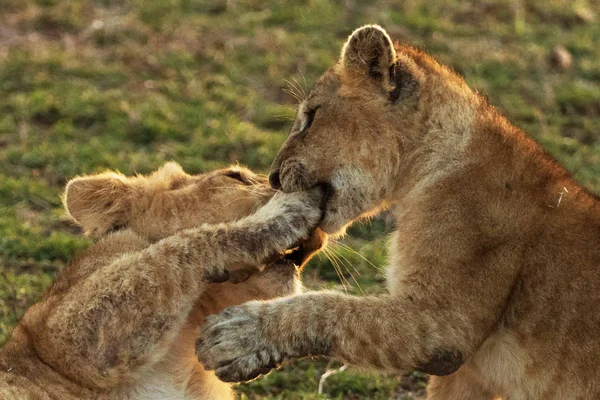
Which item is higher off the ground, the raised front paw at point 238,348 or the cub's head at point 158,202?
the cub's head at point 158,202

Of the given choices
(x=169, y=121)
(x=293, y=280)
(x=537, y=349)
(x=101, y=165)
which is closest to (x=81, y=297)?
(x=293, y=280)

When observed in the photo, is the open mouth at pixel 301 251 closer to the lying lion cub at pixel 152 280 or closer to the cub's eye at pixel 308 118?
the lying lion cub at pixel 152 280

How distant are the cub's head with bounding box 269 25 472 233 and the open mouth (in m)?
0.13

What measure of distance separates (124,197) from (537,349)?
83.5 inches

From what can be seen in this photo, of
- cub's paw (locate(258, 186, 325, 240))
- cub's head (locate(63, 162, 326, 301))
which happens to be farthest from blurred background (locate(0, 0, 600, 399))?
cub's paw (locate(258, 186, 325, 240))

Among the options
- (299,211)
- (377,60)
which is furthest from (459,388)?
(377,60)

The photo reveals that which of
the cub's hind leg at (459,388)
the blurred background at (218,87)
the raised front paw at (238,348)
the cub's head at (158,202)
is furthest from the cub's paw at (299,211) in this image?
the blurred background at (218,87)

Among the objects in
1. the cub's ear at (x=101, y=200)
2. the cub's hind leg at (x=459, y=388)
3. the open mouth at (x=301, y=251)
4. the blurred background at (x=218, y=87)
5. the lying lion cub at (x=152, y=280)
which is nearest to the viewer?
the lying lion cub at (x=152, y=280)

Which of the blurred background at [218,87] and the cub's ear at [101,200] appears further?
the blurred background at [218,87]

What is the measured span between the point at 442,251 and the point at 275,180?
1.00 m

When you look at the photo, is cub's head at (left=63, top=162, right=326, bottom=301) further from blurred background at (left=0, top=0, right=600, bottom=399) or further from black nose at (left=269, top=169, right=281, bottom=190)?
blurred background at (left=0, top=0, right=600, bottom=399)

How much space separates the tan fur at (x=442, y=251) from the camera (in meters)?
4.54

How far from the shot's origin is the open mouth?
17.0ft

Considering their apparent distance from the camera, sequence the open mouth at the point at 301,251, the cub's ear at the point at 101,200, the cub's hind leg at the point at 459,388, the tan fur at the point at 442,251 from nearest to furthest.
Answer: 1. the tan fur at the point at 442,251
2. the cub's hind leg at the point at 459,388
3. the open mouth at the point at 301,251
4. the cub's ear at the point at 101,200
